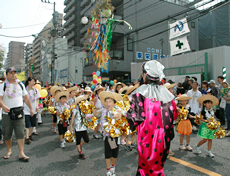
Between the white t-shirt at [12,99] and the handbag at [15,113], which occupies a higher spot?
the white t-shirt at [12,99]

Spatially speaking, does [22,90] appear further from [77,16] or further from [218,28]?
[77,16]

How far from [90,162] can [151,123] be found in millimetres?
2564

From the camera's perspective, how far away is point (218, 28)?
78.6 ft

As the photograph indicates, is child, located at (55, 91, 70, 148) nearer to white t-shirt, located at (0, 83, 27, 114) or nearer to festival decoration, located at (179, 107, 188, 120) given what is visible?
white t-shirt, located at (0, 83, 27, 114)

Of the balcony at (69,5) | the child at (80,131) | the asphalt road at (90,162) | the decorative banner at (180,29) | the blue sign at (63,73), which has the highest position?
the balcony at (69,5)

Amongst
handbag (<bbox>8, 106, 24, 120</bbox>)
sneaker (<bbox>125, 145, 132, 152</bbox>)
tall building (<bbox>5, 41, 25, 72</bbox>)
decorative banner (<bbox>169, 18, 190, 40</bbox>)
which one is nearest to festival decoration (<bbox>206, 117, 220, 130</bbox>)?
sneaker (<bbox>125, 145, 132, 152</bbox>)

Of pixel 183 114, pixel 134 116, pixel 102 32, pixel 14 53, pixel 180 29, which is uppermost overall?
pixel 14 53

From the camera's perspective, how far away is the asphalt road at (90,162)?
3.79 metres

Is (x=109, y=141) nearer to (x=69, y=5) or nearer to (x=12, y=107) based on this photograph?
(x=12, y=107)

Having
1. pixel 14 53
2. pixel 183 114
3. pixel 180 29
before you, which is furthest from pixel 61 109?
pixel 14 53

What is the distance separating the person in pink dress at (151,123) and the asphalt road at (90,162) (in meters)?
1.54

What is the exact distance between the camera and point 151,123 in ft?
7.64

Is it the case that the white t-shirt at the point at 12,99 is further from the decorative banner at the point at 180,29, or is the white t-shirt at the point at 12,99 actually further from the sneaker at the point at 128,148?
the decorative banner at the point at 180,29

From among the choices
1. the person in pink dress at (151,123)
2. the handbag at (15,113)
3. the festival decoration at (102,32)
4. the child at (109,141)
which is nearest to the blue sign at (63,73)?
the festival decoration at (102,32)
